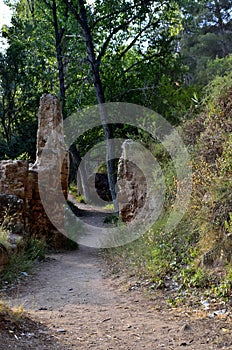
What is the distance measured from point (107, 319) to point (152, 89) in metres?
12.0

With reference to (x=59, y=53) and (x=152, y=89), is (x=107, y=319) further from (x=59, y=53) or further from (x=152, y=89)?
(x=59, y=53)

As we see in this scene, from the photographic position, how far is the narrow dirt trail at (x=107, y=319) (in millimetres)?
3672

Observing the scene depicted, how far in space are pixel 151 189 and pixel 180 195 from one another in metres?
1.32

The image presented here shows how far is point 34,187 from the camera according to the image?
10.2 metres

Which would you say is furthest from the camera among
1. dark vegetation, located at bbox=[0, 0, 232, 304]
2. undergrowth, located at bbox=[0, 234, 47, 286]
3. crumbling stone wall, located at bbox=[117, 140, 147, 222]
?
crumbling stone wall, located at bbox=[117, 140, 147, 222]

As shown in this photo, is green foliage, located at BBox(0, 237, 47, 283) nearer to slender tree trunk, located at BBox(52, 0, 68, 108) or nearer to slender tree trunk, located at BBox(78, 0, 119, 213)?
slender tree trunk, located at BBox(78, 0, 119, 213)

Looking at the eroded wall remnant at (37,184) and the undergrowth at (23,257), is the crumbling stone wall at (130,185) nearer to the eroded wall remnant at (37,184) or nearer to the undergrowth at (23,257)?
the eroded wall remnant at (37,184)

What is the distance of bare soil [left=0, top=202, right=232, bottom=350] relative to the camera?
361 centimetres

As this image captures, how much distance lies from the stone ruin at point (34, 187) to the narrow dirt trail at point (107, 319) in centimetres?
239

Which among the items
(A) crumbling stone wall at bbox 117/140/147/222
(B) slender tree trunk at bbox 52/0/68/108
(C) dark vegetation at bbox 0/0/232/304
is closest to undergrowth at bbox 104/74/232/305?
(C) dark vegetation at bbox 0/0/232/304

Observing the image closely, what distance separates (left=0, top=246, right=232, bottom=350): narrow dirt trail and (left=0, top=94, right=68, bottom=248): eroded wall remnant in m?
2.99

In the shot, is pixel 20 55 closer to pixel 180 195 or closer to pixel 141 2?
pixel 141 2

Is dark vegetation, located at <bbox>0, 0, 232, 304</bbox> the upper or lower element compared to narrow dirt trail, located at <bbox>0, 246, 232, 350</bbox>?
upper

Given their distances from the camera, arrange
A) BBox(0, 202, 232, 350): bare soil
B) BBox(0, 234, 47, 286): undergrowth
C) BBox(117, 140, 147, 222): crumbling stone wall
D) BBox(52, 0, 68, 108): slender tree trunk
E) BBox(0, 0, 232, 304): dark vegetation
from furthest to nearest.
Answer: BBox(52, 0, 68, 108): slender tree trunk
BBox(117, 140, 147, 222): crumbling stone wall
BBox(0, 234, 47, 286): undergrowth
BBox(0, 0, 232, 304): dark vegetation
BBox(0, 202, 232, 350): bare soil
